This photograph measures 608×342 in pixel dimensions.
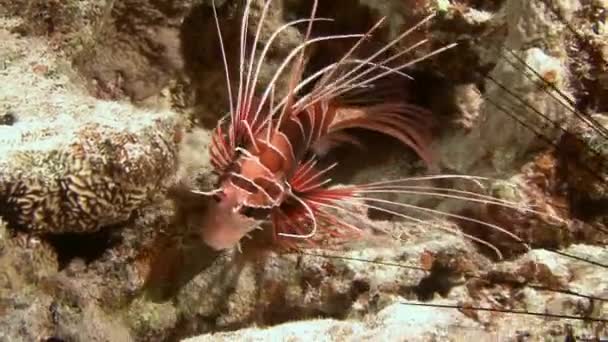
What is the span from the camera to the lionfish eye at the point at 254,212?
254 centimetres

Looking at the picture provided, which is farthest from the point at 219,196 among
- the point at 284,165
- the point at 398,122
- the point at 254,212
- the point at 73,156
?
the point at 398,122

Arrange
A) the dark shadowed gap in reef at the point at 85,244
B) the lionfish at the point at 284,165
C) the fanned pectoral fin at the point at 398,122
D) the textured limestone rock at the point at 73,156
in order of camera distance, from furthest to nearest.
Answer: the fanned pectoral fin at the point at 398,122 → the lionfish at the point at 284,165 → the dark shadowed gap in reef at the point at 85,244 → the textured limestone rock at the point at 73,156

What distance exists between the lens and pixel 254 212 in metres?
2.57

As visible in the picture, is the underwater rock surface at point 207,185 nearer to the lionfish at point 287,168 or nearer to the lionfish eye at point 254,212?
the lionfish at point 287,168

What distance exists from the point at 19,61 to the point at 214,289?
1.28m

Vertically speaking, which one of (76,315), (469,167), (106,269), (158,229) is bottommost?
(76,315)

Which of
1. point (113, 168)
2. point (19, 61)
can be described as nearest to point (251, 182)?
point (113, 168)

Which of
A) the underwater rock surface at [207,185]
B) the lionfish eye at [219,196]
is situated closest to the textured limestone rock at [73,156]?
the underwater rock surface at [207,185]

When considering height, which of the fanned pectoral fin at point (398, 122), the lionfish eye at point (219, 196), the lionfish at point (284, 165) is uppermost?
the fanned pectoral fin at point (398, 122)

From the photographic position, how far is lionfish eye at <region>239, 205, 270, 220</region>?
2.54 meters

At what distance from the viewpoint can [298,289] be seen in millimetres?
2734

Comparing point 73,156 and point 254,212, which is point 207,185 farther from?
point 73,156

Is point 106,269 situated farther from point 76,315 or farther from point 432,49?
point 432,49

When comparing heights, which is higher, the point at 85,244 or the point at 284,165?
the point at 284,165
